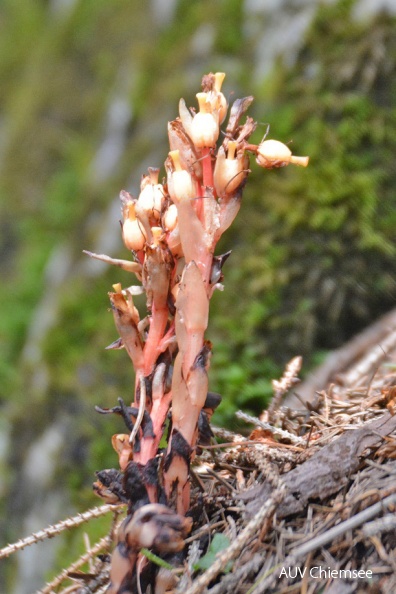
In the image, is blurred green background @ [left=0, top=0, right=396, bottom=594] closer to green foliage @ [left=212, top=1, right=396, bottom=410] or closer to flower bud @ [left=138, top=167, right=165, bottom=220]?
green foliage @ [left=212, top=1, right=396, bottom=410]

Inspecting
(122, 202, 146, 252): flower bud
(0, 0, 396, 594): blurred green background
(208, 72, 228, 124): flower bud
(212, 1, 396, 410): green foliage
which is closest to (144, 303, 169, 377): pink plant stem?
(122, 202, 146, 252): flower bud

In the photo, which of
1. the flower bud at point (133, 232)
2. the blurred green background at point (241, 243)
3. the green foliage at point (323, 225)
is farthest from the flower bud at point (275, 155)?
the green foliage at point (323, 225)

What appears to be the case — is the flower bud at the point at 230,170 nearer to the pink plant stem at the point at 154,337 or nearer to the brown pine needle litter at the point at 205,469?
the brown pine needle litter at the point at 205,469

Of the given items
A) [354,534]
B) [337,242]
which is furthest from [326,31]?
[354,534]

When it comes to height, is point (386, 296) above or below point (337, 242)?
below

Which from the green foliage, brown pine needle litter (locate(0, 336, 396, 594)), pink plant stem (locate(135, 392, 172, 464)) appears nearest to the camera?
brown pine needle litter (locate(0, 336, 396, 594))

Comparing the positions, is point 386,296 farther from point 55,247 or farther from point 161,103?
point 55,247

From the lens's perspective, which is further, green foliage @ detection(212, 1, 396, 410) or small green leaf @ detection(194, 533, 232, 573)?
green foliage @ detection(212, 1, 396, 410)
